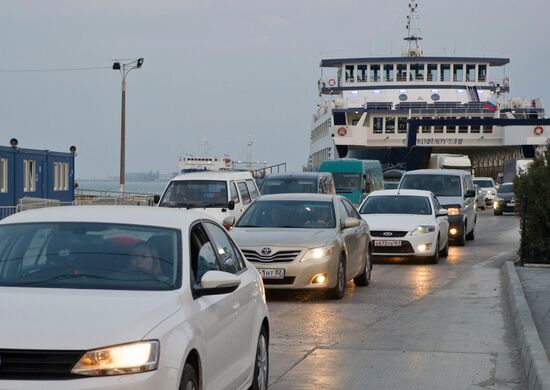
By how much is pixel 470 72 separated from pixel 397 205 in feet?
171

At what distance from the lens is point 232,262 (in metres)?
7.27

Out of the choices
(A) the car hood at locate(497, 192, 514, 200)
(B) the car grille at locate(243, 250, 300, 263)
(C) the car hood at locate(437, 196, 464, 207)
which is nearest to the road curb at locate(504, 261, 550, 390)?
(B) the car grille at locate(243, 250, 300, 263)

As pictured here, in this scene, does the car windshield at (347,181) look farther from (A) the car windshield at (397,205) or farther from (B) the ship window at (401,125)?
(B) the ship window at (401,125)

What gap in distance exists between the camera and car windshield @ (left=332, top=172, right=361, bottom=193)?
4091 centimetres

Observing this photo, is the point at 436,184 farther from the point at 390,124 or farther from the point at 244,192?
the point at 390,124

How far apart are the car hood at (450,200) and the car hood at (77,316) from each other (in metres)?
21.5

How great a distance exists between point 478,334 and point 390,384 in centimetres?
305

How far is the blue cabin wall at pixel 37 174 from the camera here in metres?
31.5

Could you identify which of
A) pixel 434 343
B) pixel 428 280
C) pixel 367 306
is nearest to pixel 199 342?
pixel 434 343

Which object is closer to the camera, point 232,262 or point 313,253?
point 232,262

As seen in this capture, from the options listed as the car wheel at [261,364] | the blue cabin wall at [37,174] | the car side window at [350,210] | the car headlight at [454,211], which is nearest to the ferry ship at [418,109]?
the blue cabin wall at [37,174]

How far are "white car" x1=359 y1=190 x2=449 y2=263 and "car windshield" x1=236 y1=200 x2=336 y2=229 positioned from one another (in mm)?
5121

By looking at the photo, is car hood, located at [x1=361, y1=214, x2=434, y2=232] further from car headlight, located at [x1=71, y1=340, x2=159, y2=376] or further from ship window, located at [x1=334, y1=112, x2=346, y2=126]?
ship window, located at [x1=334, y1=112, x2=346, y2=126]

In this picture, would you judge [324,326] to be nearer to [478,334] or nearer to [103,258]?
[478,334]
